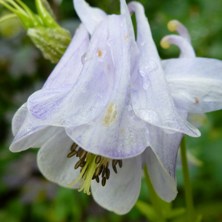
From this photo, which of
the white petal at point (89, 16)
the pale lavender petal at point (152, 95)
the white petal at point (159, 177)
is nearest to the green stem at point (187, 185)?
the white petal at point (159, 177)

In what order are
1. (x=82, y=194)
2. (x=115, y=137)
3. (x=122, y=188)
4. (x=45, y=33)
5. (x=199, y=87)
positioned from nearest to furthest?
(x=115, y=137) → (x=199, y=87) → (x=122, y=188) → (x=45, y=33) → (x=82, y=194)

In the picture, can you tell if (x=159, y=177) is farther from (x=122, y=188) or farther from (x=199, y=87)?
(x=199, y=87)

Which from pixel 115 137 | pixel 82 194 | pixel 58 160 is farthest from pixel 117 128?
pixel 82 194

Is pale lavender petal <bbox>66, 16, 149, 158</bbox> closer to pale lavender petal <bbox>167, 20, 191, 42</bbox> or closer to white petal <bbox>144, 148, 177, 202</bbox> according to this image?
white petal <bbox>144, 148, 177, 202</bbox>

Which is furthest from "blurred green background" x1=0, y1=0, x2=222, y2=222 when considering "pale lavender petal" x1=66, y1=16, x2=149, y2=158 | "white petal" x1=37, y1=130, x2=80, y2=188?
"pale lavender petal" x1=66, y1=16, x2=149, y2=158

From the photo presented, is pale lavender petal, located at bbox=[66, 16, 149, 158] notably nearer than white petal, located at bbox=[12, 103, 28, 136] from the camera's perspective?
Yes

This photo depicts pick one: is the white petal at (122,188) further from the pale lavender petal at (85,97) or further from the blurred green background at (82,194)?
the blurred green background at (82,194)

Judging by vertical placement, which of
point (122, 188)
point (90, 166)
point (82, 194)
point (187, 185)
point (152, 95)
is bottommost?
point (82, 194)
